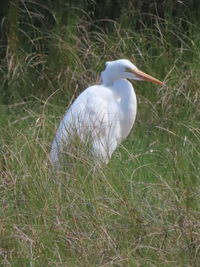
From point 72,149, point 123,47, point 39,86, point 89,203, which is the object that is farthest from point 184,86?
point 89,203

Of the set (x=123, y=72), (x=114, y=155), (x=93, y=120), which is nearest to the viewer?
(x=114, y=155)

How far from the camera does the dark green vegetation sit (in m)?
3.54

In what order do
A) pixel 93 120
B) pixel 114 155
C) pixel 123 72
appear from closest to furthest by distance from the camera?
1. pixel 114 155
2. pixel 93 120
3. pixel 123 72

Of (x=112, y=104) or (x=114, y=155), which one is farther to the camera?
(x=112, y=104)

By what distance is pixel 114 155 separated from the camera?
15.6 ft

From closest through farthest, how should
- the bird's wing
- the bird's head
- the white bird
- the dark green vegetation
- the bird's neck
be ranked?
1. the dark green vegetation
2. the bird's wing
3. the white bird
4. the bird's head
5. the bird's neck

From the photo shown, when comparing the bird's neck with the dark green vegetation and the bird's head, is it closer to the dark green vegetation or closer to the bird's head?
the bird's head

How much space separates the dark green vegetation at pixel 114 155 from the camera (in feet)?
11.6

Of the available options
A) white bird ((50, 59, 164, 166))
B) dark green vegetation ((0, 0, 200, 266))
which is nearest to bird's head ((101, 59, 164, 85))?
white bird ((50, 59, 164, 166))

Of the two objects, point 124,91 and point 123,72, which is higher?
point 123,72

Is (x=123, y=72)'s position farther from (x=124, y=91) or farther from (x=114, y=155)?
(x=114, y=155)

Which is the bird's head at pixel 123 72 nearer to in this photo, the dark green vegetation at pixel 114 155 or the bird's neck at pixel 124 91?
the bird's neck at pixel 124 91

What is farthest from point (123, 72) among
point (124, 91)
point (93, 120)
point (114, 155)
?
point (114, 155)

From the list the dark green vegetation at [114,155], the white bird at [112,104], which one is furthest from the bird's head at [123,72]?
the dark green vegetation at [114,155]
